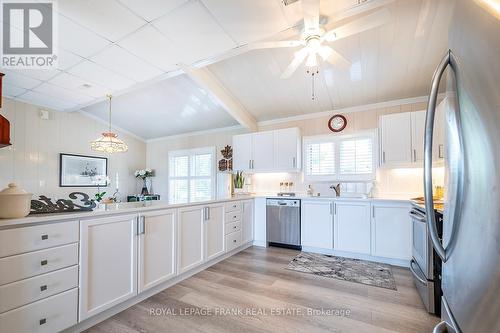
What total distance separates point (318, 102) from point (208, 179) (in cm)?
310

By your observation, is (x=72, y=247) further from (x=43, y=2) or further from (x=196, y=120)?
(x=196, y=120)

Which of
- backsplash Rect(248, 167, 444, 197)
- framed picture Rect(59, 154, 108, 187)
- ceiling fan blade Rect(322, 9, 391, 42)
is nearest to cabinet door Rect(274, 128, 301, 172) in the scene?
backsplash Rect(248, 167, 444, 197)

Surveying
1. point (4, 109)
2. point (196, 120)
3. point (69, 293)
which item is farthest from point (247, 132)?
point (4, 109)

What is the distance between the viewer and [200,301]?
2.26 metres

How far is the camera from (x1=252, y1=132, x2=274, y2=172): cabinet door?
4.46 m

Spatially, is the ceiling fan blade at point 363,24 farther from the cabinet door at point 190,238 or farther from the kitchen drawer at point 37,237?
the kitchen drawer at point 37,237

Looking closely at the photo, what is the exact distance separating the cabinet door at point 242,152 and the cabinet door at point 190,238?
191cm

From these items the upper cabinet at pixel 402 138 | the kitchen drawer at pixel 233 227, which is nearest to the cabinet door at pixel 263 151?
the kitchen drawer at pixel 233 227

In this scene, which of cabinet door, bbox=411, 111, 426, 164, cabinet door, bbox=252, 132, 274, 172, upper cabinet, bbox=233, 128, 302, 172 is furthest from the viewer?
cabinet door, bbox=252, 132, 274, 172

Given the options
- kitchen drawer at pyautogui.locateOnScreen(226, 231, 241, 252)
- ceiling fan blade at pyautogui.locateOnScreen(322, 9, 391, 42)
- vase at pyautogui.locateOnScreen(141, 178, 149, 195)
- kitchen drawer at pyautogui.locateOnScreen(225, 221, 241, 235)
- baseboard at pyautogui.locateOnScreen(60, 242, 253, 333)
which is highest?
ceiling fan blade at pyautogui.locateOnScreen(322, 9, 391, 42)

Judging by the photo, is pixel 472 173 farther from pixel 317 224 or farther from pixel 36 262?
pixel 317 224

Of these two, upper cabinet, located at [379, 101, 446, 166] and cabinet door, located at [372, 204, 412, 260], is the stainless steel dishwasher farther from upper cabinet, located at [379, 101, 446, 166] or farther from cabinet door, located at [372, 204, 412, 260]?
upper cabinet, located at [379, 101, 446, 166]

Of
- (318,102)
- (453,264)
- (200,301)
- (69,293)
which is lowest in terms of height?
(200,301)

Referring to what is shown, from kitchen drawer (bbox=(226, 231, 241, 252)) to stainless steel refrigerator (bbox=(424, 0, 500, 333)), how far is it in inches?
117
